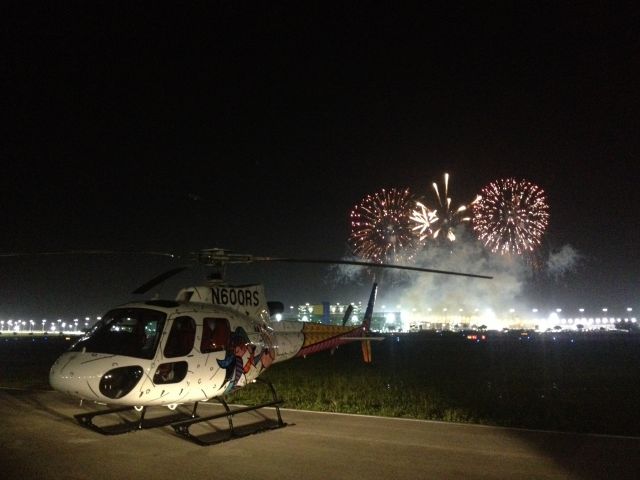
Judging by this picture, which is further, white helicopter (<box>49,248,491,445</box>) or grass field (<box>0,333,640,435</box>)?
grass field (<box>0,333,640,435</box>)

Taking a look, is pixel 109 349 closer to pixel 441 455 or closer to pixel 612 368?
pixel 441 455

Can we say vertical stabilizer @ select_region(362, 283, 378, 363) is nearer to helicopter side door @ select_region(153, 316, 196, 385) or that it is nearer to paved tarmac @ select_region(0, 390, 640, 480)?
paved tarmac @ select_region(0, 390, 640, 480)

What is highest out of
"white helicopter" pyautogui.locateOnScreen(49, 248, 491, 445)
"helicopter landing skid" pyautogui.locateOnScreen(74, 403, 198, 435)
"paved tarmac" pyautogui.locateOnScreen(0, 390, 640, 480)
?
"white helicopter" pyautogui.locateOnScreen(49, 248, 491, 445)

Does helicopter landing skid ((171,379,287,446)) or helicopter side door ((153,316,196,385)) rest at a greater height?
helicopter side door ((153,316,196,385))

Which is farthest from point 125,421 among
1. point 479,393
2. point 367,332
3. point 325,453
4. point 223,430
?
point 479,393

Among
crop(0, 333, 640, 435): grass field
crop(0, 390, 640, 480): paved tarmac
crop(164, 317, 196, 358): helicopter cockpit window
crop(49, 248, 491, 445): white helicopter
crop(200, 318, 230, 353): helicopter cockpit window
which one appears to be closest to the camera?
crop(0, 390, 640, 480): paved tarmac

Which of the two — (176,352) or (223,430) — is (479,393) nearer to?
(223,430)

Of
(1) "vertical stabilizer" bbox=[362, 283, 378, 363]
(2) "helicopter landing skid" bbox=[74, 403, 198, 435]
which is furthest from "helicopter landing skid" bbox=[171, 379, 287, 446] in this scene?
(1) "vertical stabilizer" bbox=[362, 283, 378, 363]
